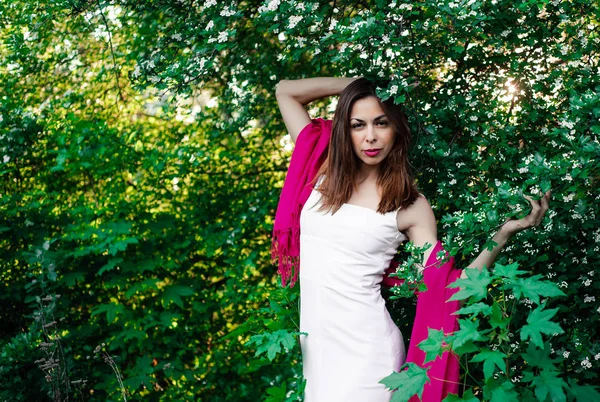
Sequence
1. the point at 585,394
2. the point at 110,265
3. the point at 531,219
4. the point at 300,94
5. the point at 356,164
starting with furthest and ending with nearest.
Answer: the point at 110,265
the point at 300,94
the point at 356,164
the point at 531,219
the point at 585,394

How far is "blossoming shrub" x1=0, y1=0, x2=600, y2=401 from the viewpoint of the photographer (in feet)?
8.29

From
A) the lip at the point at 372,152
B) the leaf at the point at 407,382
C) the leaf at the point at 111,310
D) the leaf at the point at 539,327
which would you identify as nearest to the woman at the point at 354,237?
the lip at the point at 372,152

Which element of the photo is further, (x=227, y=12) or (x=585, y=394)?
(x=227, y=12)

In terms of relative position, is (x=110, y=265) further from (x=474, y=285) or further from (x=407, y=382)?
(x=474, y=285)

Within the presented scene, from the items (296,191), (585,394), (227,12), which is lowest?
(585,394)

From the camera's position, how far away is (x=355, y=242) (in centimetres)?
243

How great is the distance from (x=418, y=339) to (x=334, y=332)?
0.32 meters

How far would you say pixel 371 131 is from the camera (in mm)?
2521

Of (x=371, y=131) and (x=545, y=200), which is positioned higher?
(x=371, y=131)

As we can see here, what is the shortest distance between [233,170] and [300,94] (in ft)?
6.30

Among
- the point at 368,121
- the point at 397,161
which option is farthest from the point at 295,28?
the point at 397,161

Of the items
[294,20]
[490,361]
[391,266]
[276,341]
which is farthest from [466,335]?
[294,20]

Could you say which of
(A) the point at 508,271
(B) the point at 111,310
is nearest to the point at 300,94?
(A) the point at 508,271

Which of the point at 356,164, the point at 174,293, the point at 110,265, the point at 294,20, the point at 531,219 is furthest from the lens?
the point at 174,293
